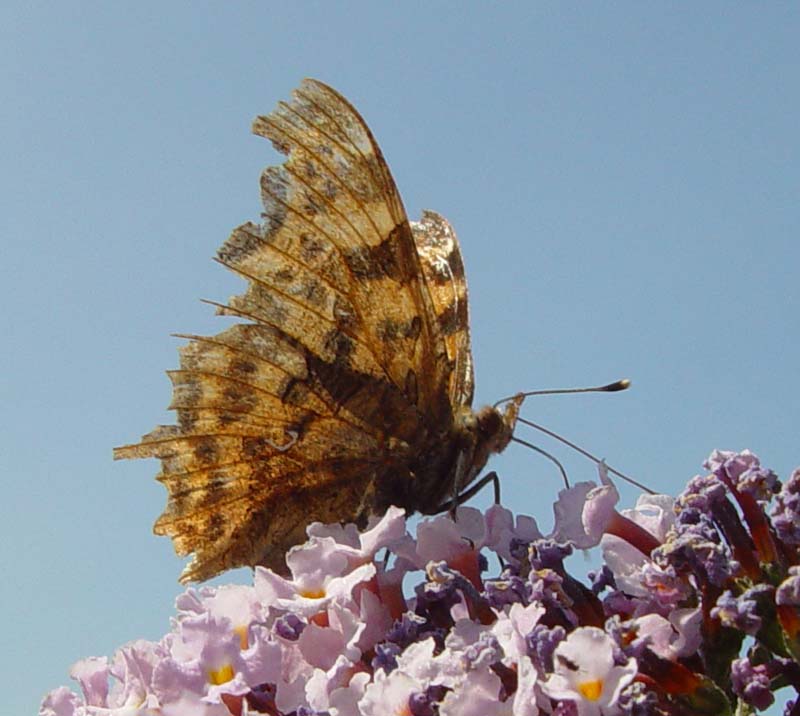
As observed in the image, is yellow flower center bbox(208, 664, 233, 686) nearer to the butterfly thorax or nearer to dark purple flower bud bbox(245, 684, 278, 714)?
dark purple flower bud bbox(245, 684, 278, 714)

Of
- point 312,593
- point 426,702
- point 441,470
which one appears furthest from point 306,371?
point 426,702

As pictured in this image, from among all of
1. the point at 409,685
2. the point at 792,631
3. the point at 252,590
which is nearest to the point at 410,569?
the point at 252,590

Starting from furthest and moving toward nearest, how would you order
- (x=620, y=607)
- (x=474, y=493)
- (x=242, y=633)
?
(x=474, y=493), (x=242, y=633), (x=620, y=607)

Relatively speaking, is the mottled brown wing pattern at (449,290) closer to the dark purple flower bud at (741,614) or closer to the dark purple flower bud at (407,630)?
the dark purple flower bud at (407,630)

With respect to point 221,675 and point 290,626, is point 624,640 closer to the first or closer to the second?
point 290,626

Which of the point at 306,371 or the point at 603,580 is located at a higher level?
the point at 306,371

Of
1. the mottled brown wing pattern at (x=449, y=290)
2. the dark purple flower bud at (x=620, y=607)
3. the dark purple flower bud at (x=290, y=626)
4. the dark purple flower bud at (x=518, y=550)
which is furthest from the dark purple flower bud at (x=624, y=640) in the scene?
the mottled brown wing pattern at (x=449, y=290)

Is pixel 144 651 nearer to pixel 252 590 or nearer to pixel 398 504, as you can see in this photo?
pixel 252 590

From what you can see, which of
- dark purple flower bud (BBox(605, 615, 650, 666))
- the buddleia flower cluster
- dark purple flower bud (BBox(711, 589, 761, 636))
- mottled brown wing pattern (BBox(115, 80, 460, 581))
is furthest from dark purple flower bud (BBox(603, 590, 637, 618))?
mottled brown wing pattern (BBox(115, 80, 460, 581))
